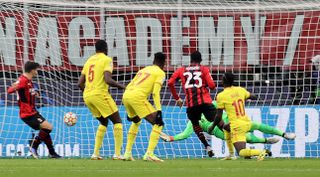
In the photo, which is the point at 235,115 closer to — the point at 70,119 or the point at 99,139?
the point at 99,139

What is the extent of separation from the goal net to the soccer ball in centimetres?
41

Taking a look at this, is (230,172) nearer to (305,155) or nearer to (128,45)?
(305,155)

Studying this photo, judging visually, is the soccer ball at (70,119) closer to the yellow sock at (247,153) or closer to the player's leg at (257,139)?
the player's leg at (257,139)

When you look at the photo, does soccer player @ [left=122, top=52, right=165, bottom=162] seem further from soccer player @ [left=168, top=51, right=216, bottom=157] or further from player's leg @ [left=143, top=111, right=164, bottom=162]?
soccer player @ [left=168, top=51, right=216, bottom=157]

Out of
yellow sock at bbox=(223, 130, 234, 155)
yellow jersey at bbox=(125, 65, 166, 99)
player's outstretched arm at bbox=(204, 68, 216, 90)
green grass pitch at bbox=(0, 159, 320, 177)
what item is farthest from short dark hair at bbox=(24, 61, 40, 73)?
yellow sock at bbox=(223, 130, 234, 155)

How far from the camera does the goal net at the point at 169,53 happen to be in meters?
19.3

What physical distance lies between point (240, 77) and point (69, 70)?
3.64 metres

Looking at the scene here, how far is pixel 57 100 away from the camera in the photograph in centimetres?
2055

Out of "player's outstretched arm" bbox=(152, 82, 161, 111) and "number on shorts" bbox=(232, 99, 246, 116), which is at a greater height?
"player's outstretched arm" bbox=(152, 82, 161, 111)

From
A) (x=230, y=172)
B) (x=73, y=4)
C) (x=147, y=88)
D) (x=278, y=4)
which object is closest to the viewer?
(x=230, y=172)

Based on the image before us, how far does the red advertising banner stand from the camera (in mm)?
20594

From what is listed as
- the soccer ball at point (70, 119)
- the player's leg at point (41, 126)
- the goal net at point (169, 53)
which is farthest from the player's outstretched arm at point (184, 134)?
the player's leg at point (41, 126)

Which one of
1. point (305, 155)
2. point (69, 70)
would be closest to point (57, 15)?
point (69, 70)

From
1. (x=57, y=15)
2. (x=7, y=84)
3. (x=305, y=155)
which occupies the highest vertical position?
(x=57, y=15)
